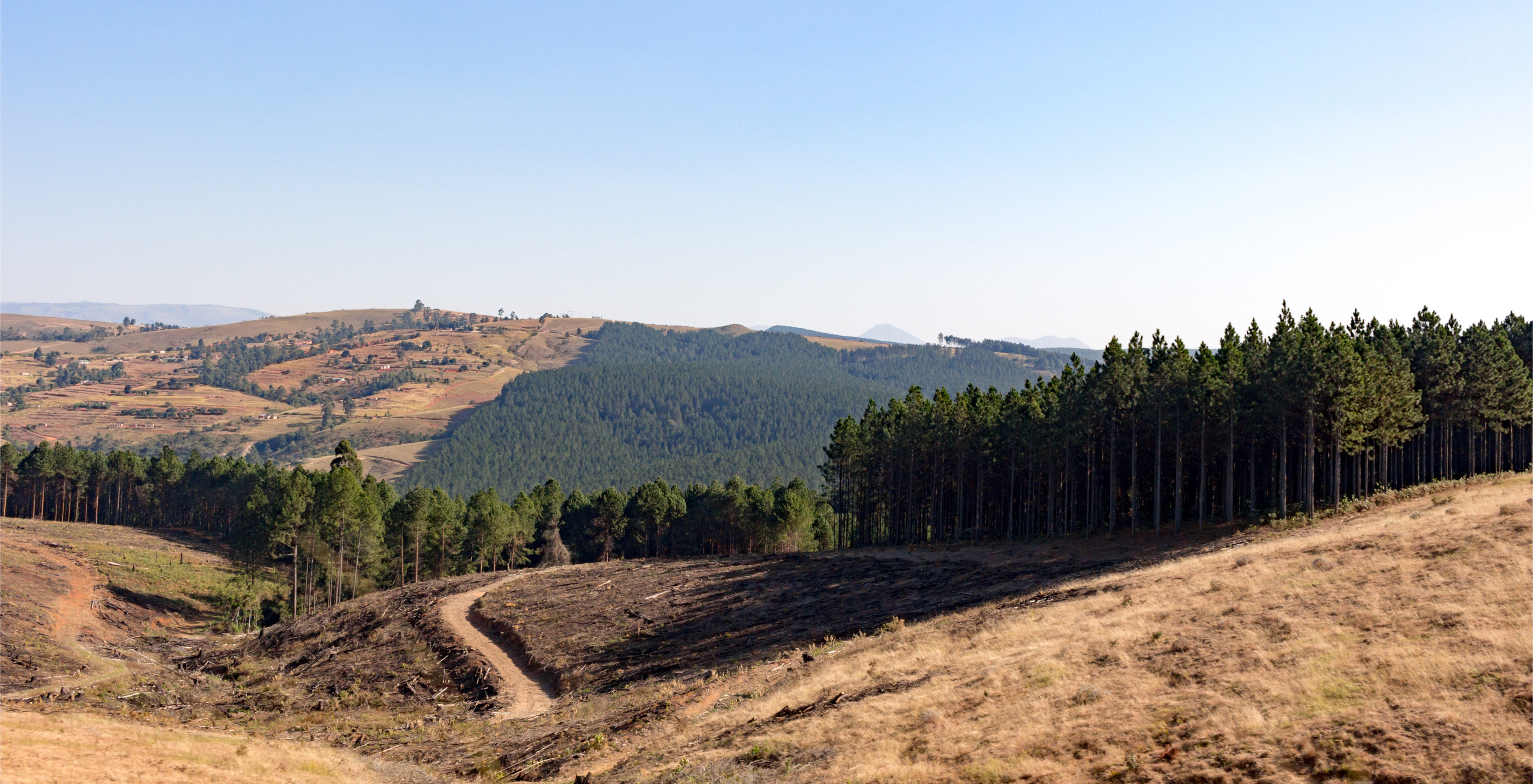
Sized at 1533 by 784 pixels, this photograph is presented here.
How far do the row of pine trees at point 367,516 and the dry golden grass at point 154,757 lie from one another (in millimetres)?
55502

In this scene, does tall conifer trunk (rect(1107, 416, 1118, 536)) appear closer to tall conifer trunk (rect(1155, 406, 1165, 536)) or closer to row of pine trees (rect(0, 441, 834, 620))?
tall conifer trunk (rect(1155, 406, 1165, 536))

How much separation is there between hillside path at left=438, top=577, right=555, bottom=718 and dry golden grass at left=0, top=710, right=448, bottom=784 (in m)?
8.96

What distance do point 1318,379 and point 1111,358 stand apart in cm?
1880

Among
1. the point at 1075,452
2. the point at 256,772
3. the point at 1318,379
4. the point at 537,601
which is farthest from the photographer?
the point at 1075,452

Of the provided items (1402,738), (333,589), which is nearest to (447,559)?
(333,589)

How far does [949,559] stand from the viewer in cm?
6931

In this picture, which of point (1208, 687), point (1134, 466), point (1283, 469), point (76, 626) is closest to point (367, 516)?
point (76, 626)

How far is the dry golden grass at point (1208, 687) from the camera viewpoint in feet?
60.8

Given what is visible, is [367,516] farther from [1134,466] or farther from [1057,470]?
[1134,466]

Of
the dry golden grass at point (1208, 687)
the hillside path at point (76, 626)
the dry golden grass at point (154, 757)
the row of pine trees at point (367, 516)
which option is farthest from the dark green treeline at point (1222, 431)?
the hillside path at point (76, 626)

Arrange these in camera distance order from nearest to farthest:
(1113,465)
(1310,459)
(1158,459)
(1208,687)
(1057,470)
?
(1208,687)
(1310,459)
(1158,459)
(1113,465)
(1057,470)

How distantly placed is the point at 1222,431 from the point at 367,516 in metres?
77.0

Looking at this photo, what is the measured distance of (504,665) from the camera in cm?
5047

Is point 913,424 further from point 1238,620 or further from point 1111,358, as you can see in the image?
point 1238,620
